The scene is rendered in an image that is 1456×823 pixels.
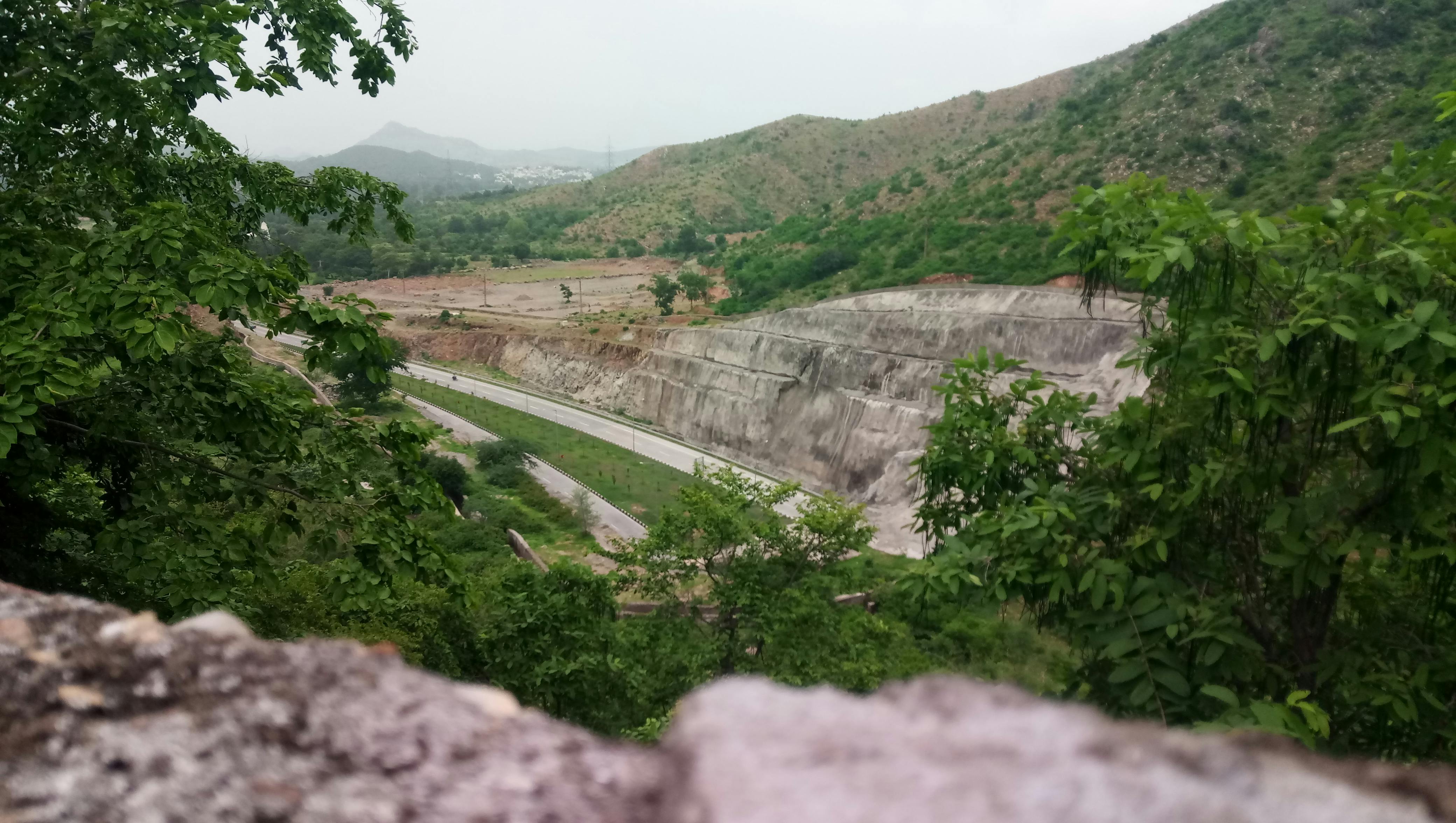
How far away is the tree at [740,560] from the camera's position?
13.8 meters

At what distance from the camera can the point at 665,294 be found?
187 feet

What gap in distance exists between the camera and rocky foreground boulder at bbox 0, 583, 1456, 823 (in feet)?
3.77

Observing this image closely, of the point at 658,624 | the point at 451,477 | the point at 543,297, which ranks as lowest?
the point at 451,477

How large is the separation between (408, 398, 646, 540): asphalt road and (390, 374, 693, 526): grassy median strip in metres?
0.36

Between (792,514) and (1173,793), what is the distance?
31.3m

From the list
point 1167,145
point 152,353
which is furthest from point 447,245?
point 152,353

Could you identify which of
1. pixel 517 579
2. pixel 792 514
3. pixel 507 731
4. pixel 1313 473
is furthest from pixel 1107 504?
pixel 792 514

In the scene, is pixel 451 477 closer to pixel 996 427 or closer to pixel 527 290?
pixel 996 427

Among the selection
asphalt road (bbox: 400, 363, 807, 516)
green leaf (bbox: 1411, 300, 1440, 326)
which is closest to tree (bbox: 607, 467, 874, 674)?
green leaf (bbox: 1411, 300, 1440, 326)

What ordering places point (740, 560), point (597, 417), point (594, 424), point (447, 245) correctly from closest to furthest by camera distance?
point (740, 560), point (594, 424), point (597, 417), point (447, 245)

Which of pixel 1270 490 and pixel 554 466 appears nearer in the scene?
pixel 1270 490

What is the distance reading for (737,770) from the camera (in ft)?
4.11

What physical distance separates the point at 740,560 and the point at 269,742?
13029mm

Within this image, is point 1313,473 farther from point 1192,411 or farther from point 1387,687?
point 1387,687
